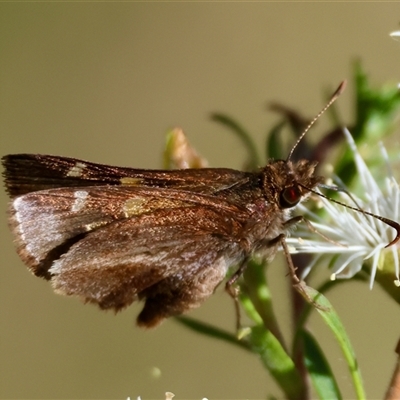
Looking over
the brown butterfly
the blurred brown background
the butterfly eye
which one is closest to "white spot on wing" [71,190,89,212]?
the brown butterfly

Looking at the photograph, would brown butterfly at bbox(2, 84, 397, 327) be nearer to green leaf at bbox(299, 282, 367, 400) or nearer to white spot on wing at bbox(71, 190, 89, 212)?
white spot on wing at bbox(71, 190, 89, 212)

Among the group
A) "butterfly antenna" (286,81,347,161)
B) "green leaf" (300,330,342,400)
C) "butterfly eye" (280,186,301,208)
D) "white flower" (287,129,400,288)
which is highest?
"butterfly antenna" (286,81,347,161)

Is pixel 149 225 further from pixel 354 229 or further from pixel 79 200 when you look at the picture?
pixel 354 229

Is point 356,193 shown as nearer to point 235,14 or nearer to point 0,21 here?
point 235,14

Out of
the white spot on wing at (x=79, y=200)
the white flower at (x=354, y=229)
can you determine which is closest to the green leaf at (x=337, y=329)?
the white flower at (x=354, y=229)

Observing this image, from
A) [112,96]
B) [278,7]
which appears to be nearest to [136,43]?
[112,96]

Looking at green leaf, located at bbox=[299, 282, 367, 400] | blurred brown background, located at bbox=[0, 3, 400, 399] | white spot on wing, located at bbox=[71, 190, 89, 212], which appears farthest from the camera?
blurred brown background, located at bbox=[0, 3, 400, 399]
